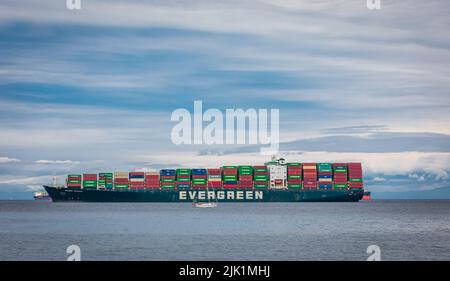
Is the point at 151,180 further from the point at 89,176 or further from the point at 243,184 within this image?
the point at 243,184

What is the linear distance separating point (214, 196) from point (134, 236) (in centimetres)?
7786

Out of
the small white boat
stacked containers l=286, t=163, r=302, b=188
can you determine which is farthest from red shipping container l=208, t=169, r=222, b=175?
stacked containers l=286, t=163, r=302, b=188

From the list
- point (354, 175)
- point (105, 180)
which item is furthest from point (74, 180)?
point (354, 175)

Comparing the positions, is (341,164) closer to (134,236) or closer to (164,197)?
(164,197)

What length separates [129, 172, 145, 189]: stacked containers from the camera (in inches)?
5256

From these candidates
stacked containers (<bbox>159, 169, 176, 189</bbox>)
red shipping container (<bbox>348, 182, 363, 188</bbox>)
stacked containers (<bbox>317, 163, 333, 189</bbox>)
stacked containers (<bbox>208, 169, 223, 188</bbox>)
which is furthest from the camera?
stacked containers (<bbox>159, 169, 176, 189</bbox>)

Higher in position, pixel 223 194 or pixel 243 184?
pixel 243 184

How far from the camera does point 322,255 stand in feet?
138

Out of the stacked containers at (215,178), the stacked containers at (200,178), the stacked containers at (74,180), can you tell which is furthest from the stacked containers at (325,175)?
the stacked containers at (74,180)

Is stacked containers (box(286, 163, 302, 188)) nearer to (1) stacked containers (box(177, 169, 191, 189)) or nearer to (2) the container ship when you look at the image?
(2) the container ship

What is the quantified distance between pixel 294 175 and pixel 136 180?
3486 cm

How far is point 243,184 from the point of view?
431ft
